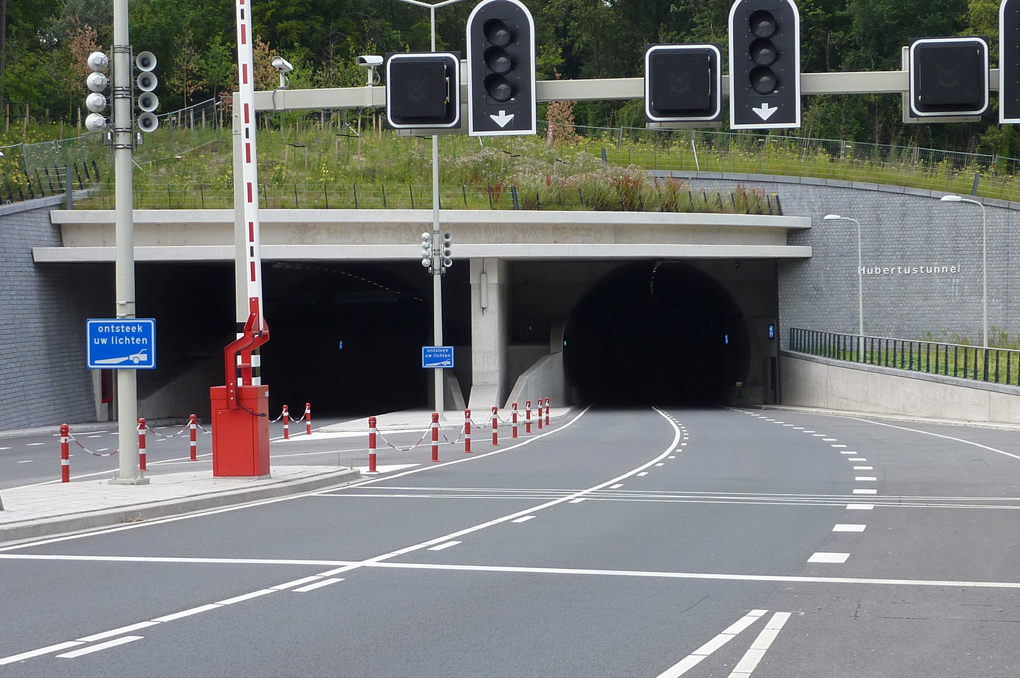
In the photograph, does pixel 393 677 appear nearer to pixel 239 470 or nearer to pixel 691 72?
pixel 691 72

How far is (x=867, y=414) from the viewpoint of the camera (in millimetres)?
42250

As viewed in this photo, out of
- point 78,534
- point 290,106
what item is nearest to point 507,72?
point 290,106

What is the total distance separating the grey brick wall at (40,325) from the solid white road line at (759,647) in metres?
32.4

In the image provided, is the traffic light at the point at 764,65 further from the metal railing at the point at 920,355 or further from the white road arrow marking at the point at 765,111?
the metal railing at the point at 920,355

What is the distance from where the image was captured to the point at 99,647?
7.60m

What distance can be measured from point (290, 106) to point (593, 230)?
2929 cm

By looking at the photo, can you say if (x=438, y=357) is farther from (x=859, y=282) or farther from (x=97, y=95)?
(x=859, y=282)

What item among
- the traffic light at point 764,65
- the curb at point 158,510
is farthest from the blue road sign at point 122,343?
the traffic light at point 764,65

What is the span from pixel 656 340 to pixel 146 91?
61.8 metres

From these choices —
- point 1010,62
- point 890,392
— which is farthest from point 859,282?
point 1010,62

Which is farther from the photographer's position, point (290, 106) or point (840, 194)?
point (840, 194)

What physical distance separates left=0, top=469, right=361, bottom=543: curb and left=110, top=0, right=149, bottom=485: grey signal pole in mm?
1786

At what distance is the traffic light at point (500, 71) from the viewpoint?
48.0 feet

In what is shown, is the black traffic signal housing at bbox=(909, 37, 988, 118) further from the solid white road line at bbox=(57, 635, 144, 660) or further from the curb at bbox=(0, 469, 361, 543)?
the solid white road line at bbox=(57, 635, 144, 660)
